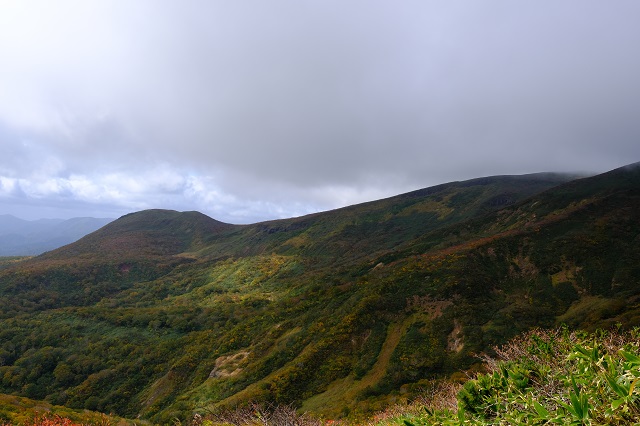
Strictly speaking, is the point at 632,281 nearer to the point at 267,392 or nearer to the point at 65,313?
the point at 267,392

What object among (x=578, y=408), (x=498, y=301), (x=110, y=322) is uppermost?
(x=578, y=408)

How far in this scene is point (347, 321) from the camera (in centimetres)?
3656

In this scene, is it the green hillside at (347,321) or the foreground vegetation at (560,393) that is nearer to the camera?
the foreground vegetation at (560,393)

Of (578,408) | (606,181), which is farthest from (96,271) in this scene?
(606,181)

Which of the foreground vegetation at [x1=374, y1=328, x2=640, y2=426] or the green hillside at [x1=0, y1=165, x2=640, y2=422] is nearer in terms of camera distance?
the foreground vegetation at [x1=374, y1=328, x2=640, y2=426]

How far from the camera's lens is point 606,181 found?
7531 cm

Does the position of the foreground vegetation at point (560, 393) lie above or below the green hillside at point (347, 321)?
above

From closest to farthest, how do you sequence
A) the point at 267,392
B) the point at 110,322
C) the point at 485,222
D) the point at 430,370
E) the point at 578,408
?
the point at 578,408
the point at 430,370
the point at 267,392
the point at 110,322
the point at 485,222

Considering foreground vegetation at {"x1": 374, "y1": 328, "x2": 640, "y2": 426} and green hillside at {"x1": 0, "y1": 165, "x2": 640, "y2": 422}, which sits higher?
foreground vegetation at {"x1": 374, "y1": 328, "x2": 640, "y2": 426}

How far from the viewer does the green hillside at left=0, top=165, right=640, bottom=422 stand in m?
29.4

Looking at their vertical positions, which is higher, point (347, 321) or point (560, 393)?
point (560, 393)

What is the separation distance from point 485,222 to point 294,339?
55713 millimetres

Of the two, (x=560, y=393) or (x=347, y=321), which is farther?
(x=347, y=321)

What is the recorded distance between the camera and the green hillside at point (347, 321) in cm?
2942
